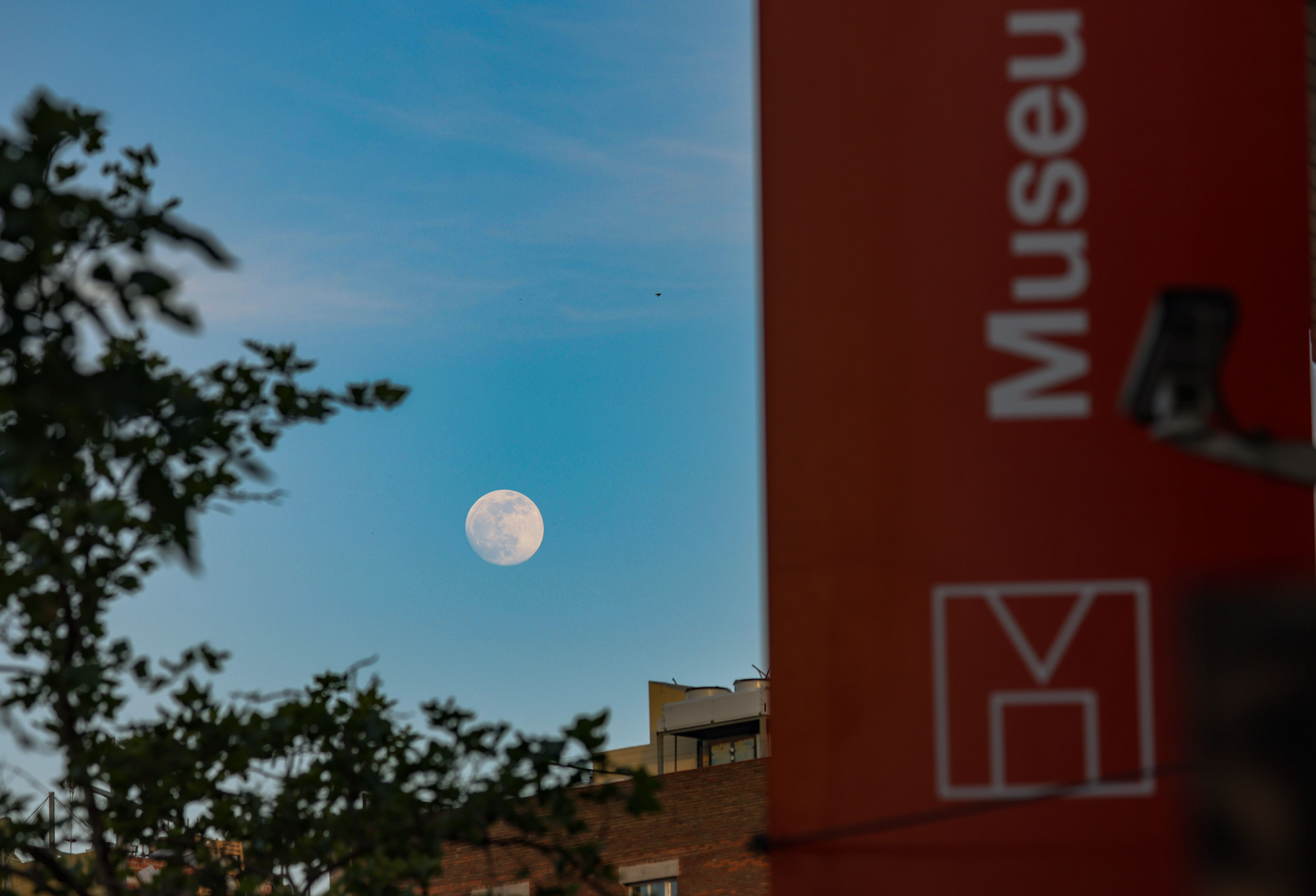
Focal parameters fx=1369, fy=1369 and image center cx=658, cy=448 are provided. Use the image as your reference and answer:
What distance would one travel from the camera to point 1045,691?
5.40 metres

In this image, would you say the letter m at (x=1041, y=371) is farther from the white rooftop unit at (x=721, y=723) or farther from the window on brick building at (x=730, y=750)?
the window on brick building at (x=730, y=750)

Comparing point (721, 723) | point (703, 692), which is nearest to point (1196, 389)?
point (721, 723)

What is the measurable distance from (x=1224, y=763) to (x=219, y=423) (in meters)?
6.25

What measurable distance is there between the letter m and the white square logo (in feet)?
2.28

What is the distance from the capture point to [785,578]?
5781 millimetres

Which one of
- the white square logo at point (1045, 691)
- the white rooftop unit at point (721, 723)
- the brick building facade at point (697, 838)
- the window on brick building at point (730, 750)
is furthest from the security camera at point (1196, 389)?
the window on brick building at point (730, 750)

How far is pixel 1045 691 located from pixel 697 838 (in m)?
26.8

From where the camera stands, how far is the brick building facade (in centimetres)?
3038

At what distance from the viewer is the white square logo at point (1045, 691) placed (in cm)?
534

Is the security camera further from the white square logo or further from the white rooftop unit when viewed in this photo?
the white rooftop unit

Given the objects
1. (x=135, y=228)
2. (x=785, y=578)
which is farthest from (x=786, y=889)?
(x=135, y=228)

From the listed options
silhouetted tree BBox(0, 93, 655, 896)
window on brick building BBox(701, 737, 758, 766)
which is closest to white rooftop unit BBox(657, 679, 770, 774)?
window on brick building BBox(701, 737, 758, 766)

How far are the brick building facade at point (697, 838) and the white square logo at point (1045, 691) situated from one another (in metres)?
25.4

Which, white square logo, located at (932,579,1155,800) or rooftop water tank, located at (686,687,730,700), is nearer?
white square logo, located at (932,579,1155,800)
